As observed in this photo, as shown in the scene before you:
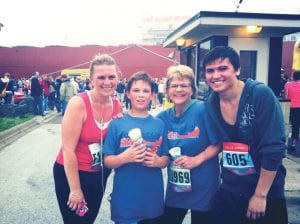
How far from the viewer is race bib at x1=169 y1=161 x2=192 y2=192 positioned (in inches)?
102

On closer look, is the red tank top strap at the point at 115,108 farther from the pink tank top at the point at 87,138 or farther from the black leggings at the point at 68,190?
the black leggings at the point at 68,190

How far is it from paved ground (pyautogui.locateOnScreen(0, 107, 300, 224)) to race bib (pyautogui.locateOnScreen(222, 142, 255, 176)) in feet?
6.17

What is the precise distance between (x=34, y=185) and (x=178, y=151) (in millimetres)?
3948

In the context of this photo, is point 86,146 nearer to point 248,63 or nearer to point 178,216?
point 178,216

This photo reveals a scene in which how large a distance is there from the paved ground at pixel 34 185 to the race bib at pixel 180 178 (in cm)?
167

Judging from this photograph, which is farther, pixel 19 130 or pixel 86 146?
pixel 19 130

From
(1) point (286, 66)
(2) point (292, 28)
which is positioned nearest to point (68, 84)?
(2) point (292, 28)

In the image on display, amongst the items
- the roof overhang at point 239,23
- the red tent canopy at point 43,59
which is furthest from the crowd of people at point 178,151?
the red tent canopy at point 43,59

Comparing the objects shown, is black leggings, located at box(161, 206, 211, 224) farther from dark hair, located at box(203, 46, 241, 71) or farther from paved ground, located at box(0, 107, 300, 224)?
paved ground, located at box(0, 107, 300, 224)

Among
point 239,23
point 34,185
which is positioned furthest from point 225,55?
point 239,23

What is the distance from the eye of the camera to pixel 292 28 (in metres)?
8.63

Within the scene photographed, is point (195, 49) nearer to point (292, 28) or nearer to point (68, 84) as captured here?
point (292, 28)

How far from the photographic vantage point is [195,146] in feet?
8.45

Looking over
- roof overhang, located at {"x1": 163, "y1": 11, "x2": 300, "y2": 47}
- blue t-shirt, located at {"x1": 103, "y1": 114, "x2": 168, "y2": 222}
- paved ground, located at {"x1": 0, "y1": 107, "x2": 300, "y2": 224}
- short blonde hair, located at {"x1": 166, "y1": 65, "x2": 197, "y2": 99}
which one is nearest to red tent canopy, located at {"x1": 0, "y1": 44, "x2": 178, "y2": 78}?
roof overhang, located at {"x1": 163, "y1": 11, "x2": 300, "y2": 47}
